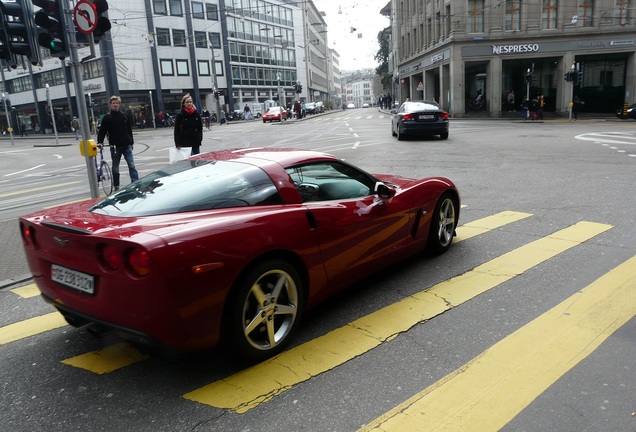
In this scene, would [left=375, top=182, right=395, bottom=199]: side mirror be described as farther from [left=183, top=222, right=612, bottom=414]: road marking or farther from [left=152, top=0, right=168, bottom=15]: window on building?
[left=152, top=0, right=168, bottom=15]: window on building

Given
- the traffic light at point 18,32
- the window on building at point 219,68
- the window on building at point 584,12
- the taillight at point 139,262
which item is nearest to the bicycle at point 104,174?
the traffic light at point 18,32

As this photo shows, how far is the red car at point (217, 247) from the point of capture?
2.71 m

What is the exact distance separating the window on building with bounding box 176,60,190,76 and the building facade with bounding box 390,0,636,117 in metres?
30.2

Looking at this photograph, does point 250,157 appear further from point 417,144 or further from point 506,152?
point 417,144

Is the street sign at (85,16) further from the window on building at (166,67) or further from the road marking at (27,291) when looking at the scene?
the window on building at (166,67)

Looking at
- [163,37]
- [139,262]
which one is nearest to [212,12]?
[163,37]

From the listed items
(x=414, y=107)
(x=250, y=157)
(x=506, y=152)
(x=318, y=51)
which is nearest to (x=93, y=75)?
(x=414, y=107)

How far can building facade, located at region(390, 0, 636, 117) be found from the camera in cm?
3628

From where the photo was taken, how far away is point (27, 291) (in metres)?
4.89

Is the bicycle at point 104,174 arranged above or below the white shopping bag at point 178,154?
below

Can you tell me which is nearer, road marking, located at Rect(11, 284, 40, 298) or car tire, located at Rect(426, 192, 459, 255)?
road marking, located at Rect(11, 284, 40, 298)

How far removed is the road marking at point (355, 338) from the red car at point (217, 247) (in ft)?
0.54

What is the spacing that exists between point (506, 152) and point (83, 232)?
1400 cm

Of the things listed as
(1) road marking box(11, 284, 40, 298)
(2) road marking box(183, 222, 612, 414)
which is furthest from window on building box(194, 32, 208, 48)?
(2) road marking box(183, 222, 612, 414)
